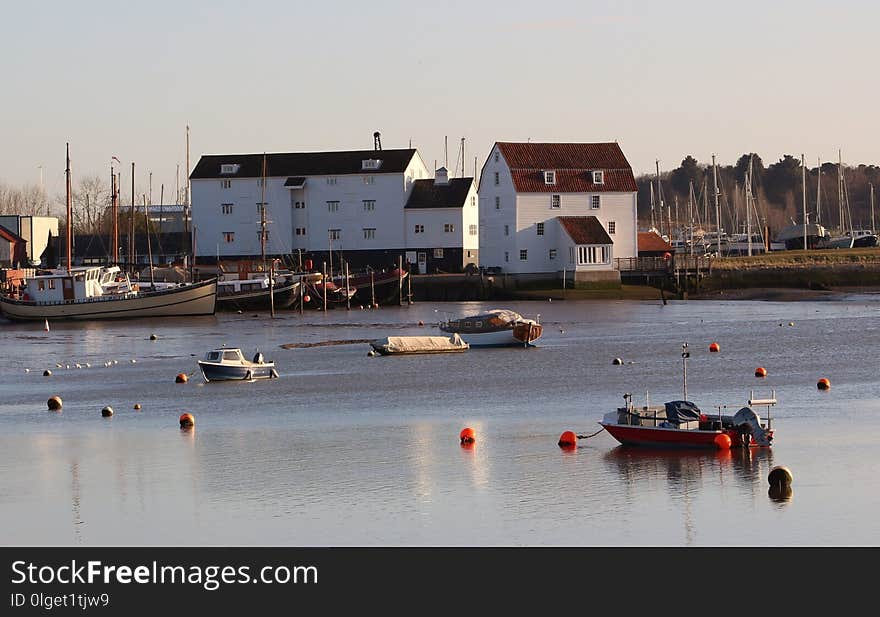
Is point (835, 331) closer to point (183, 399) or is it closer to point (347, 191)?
point (183, 399)

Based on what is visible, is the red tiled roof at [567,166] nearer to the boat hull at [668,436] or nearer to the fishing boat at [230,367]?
the fishing boat at [230,367]

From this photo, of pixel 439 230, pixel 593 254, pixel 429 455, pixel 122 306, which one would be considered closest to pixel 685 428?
pixel 429 455

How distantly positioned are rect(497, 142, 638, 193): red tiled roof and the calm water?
48.4 meters

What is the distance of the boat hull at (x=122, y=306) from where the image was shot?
93375 mm

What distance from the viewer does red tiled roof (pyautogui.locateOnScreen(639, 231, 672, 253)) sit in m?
132

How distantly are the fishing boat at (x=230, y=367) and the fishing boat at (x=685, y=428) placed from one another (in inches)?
841

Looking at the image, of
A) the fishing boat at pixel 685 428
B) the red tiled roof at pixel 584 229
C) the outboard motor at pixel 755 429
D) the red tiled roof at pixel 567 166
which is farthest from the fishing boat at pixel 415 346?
the red tiled roof at pixel 567 166

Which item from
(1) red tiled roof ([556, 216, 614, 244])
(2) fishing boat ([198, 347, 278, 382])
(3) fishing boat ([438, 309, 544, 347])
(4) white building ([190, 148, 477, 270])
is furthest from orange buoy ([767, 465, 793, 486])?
(4) white building ([190, 148, 477, 270])

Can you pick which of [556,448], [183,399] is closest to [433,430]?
[556,448]

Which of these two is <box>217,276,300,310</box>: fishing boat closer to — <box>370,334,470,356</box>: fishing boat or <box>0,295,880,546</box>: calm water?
<box>0,295,880,546</box>: calm water

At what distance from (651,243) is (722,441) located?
10215 cm

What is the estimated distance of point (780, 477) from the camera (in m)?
27.7

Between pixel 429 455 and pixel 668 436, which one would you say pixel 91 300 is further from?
pixel 668 436

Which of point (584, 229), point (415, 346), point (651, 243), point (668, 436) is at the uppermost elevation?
point (584, 229)
